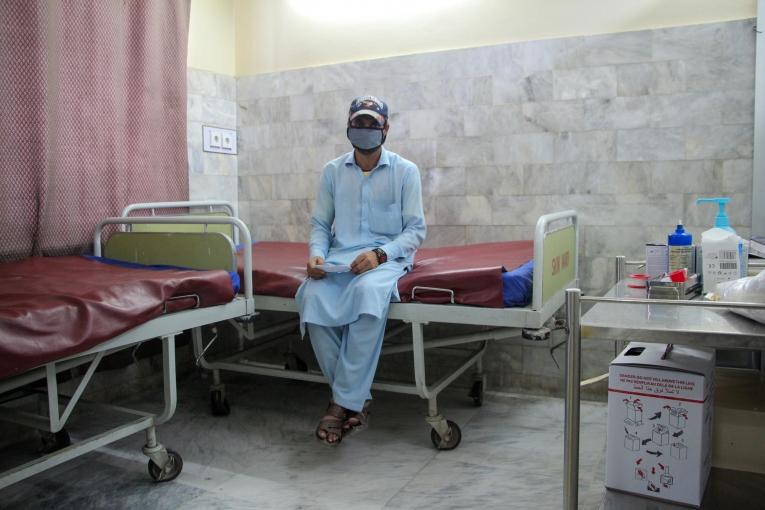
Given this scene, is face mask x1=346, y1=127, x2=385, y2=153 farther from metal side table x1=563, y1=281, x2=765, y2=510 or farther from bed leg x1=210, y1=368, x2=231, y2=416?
metal side table x1=563, y1=281, x2=765, y2=510

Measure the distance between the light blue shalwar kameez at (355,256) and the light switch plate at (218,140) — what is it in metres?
1.34

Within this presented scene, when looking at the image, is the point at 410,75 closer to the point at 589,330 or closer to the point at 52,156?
the point at 52,156

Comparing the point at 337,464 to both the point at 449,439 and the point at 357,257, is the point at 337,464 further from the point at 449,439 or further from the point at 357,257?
the point at 357,257

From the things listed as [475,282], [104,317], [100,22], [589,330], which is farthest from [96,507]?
[100,22]

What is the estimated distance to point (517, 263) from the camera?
3.01 m

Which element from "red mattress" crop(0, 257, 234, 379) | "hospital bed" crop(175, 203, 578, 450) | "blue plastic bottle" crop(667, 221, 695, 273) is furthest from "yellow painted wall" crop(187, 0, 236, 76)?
"blue plastic bottle" crop(667, 221, 695, 273)

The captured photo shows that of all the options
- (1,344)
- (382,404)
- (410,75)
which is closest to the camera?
(1,344)

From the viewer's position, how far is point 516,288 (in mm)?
2758

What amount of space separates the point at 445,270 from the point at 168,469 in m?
1.49

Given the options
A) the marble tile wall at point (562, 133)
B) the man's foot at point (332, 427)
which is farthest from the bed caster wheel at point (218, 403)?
the marble tile wall at point (562, 133)

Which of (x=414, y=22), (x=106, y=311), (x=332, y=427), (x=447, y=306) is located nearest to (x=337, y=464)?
(x=332, y=427)

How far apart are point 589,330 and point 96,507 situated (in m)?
2.03

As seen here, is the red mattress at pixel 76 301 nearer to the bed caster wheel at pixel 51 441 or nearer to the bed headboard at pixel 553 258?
the bed caster wheel at pixel 51 441

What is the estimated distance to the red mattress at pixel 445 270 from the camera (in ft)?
9.14
